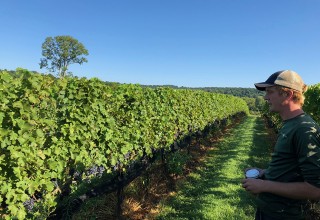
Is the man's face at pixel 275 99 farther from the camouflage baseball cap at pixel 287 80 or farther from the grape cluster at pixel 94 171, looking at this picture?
the grape cluster at pixel 94 171

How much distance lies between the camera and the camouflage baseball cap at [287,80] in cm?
243

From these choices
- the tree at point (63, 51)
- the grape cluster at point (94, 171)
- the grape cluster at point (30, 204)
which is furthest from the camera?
the tree at point (63, 51)

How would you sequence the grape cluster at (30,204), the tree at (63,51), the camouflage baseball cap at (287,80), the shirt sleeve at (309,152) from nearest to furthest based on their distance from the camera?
the shirt sleeve at (309,152) → the camouflage baseball cap at (287,80) → the grape cluster at (30,204) → the tree at (63,51)

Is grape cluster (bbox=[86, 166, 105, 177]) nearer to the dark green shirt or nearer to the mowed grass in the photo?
the mowed grass

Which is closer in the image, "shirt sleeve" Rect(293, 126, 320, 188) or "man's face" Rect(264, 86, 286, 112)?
"shirt sleeve" Rect(293, 126, 320, 188)

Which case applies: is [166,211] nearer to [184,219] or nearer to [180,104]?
[184,219]

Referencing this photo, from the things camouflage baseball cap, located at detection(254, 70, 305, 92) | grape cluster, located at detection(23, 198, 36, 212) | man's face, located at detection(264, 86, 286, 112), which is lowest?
grape cluster, located at detection(23, 198, 36, 212)

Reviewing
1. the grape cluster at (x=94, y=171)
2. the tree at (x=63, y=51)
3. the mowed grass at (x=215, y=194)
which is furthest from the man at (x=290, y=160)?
the tree at (x=63, y=51)

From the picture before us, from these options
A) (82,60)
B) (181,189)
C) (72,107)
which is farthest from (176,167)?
(82,60)

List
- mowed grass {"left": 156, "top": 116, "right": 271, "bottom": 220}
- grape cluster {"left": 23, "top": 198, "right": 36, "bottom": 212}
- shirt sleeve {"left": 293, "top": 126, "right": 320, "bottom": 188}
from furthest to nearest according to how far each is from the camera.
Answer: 1. mowed grass {"left": 156, "top": 116, "right": 271, "bottom": 220}
2. grape cluster {"left": 23, "top": 198, "right": 36, "bottom": 212}
3. shirt sleeve {"left": 293, "top": 126, "right": 320, "bottom": 188}

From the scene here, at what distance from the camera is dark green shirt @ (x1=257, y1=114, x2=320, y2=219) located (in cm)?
214

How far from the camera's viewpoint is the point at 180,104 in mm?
11484

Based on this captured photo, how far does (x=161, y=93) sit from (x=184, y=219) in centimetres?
412

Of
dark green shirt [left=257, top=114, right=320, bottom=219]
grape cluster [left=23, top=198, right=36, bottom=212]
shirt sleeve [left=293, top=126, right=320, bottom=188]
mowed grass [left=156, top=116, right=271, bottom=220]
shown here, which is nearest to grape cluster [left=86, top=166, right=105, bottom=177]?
grape cluster [left=23, top=198, right=36, bottom=212]
